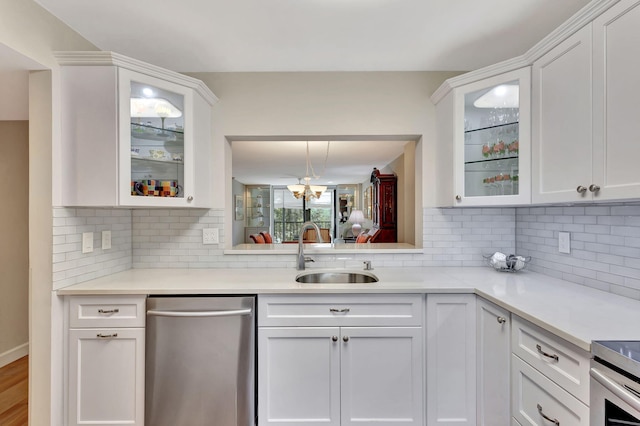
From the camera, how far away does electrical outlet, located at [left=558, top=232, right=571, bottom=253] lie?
1737mm

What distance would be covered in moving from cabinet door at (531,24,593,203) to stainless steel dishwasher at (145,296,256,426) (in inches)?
66.0

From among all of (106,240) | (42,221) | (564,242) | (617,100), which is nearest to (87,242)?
(106,240)

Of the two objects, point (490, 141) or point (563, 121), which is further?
point (490, 141)

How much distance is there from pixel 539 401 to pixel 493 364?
0.98 feet

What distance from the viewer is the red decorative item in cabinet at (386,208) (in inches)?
175

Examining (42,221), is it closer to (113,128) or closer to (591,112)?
(113,128)

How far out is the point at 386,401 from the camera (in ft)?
5.39

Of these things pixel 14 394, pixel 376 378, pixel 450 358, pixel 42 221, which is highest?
pixel 42 221

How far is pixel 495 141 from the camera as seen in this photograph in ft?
6.04

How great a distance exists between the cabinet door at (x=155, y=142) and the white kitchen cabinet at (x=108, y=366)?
0.62 meters

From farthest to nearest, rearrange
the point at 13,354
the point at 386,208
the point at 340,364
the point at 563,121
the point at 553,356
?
the point at 386,208 < the point at 13,354 < the point at 340,364 < the point at 563,121 < the point at 553,356

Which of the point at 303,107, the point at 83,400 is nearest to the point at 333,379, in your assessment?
the point at 83,400

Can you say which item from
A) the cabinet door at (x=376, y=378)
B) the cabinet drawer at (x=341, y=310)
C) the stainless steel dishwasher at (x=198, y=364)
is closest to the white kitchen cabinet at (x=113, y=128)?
the stainless steel dishwasher at (x=198, y=364)

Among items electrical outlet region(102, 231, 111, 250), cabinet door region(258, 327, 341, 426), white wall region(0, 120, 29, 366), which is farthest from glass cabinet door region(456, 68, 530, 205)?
white wall region(0, 120, 29, 366)
